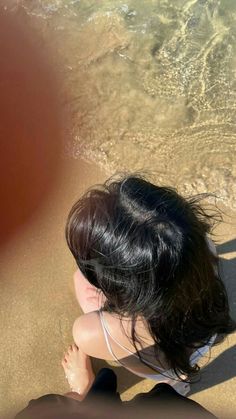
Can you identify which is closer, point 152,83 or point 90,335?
point 90,335

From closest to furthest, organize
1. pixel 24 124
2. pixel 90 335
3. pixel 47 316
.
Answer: pixel 90 335 < pixel 47 316 < pixel 24 124

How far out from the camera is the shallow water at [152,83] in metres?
2.89

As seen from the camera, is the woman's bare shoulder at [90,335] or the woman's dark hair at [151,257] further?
the woman's bare shoulder at [90,335]

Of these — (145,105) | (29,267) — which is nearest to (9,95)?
(145,105)

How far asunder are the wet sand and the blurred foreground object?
0.30 feet

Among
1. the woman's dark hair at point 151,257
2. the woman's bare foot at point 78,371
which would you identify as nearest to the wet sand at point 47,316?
the woman's bare foot at point 78,371

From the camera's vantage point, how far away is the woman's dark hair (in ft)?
5.68

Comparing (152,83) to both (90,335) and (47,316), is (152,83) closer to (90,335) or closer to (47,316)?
(47,316)

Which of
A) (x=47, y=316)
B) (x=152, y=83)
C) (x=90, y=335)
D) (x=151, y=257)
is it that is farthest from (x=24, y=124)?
(x=151, y=257)

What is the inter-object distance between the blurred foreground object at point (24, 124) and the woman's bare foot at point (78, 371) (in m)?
0.63

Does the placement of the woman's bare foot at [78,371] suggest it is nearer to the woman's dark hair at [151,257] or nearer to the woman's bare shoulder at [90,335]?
the woman's bare shoulder at [90,335]

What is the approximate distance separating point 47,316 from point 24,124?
1.02 metres

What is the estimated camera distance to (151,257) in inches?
67.8

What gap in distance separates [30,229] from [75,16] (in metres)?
1.46
